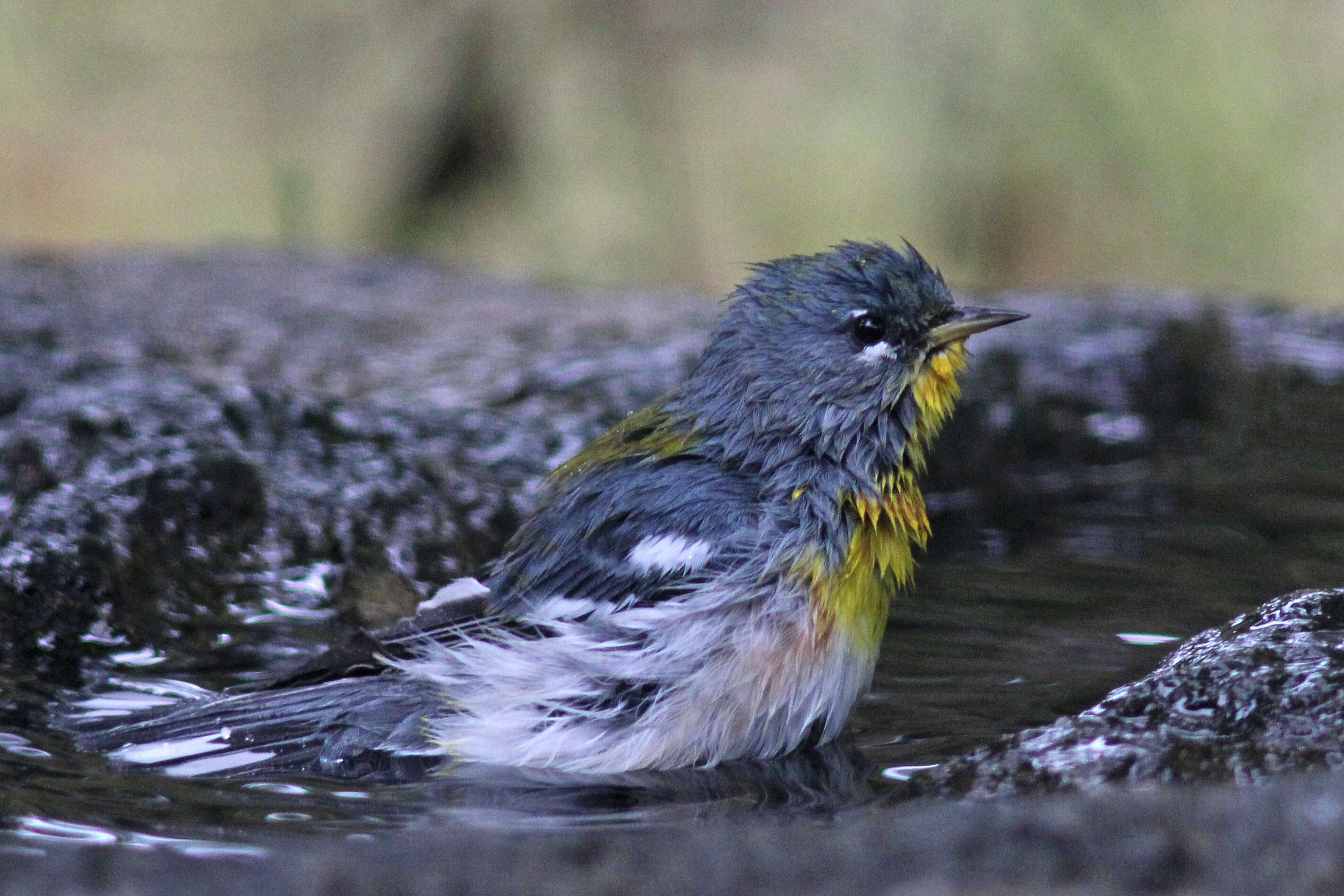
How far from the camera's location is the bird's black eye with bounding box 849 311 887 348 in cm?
331

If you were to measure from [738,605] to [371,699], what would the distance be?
762mm

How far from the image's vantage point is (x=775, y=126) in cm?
1140

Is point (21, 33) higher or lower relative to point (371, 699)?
higher

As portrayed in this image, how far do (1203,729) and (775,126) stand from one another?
9.54 meters

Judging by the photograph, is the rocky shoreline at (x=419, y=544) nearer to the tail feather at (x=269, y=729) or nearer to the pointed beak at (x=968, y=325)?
the tail feather at (x=269, y=729)

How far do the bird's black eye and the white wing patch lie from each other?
2.13 feet

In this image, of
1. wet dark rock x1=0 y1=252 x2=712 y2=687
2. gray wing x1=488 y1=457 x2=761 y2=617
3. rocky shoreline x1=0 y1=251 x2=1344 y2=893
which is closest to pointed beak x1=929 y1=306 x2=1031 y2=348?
gray wing x1=488 y1=457 x2=761 y2=617

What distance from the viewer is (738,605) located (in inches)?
116

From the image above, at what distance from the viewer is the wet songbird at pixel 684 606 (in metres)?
2.87

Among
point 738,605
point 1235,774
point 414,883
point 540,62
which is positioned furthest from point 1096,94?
point 414,883

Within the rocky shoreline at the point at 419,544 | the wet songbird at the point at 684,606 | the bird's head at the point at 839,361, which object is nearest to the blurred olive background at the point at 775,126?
the rocky shoreline at the point at 419,544

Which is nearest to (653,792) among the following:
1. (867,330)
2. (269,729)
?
(269,729)

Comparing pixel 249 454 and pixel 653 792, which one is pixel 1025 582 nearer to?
pixel 653 792

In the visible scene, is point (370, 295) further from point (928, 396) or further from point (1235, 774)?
point (1235, 774)
